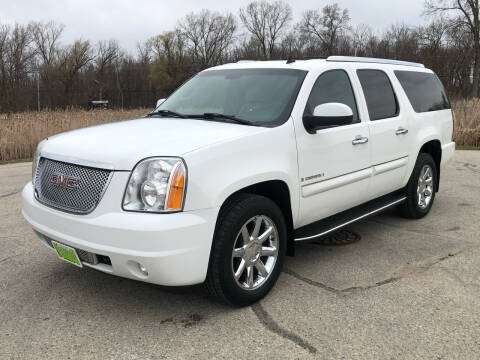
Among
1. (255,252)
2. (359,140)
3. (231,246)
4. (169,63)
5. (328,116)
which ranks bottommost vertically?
(255,252)

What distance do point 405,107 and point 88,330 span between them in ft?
12.9

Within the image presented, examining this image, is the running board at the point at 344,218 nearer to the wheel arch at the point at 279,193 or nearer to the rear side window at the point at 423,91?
the wheel arch at the point at 279,193

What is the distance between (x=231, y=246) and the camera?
10.2 feet

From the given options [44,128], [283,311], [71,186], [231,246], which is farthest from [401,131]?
[44,128]

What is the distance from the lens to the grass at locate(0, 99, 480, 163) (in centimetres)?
1191

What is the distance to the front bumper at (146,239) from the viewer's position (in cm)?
277

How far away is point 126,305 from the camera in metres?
3.43

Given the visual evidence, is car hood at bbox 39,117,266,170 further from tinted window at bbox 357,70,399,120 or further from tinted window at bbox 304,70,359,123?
tinted window at bbox 357,70,399,120

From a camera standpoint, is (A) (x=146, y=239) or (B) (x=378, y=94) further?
(B) (x=378, y=94)

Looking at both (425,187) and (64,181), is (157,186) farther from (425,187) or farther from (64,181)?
(425,187)

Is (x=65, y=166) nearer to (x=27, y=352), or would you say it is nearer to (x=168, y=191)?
(x=168, y=191)

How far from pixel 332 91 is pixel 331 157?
0.65m

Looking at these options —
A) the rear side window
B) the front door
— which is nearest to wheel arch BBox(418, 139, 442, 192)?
the rear side window

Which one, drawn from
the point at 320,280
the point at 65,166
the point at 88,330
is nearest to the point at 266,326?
the point at 320,280
